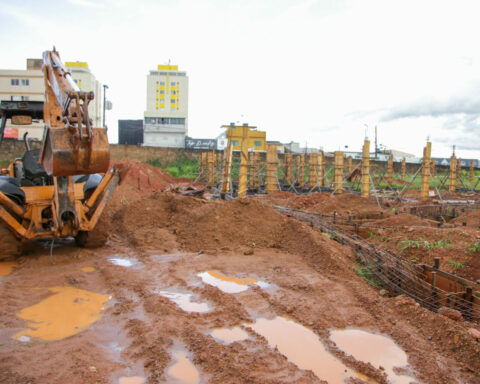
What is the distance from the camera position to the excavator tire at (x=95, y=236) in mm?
8789

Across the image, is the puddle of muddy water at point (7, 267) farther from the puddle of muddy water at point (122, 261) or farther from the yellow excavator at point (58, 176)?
the puddle of muddy water at point (122, 261)

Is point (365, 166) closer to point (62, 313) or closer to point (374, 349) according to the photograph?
point (374, 349)

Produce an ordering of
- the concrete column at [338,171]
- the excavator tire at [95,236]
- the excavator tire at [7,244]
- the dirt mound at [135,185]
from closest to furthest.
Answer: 1. the excavator tire at [7,244]
2. the excavator tire at [95,236]
3. the dirt mound at [135,185]
4. the concrete column at [338,171]

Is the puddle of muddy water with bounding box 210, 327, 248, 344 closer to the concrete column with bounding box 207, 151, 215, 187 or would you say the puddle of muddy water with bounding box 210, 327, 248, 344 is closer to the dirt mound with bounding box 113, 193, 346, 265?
the dirt mound with bounding box 113, 193, 346, 265

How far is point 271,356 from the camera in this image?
4.28 m

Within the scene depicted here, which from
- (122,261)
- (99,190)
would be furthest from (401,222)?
(99,190)

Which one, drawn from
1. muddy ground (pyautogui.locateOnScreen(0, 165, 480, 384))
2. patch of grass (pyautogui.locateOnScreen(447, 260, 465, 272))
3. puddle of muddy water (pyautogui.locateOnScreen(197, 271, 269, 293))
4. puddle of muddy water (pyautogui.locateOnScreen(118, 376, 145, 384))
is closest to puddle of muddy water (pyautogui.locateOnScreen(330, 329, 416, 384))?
muddy ground (pyautogui.locateOnScreen(0, 165, 480, 384))

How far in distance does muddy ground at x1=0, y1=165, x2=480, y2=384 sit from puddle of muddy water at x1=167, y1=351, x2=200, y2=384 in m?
0.02

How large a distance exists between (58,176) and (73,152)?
1.02m

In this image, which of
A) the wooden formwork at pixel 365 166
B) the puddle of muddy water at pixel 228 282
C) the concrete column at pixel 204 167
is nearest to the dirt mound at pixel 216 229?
the puddle of muddy water at pixel 228 282

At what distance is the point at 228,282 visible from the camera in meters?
6.99

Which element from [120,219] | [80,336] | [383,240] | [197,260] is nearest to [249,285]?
[197,260]

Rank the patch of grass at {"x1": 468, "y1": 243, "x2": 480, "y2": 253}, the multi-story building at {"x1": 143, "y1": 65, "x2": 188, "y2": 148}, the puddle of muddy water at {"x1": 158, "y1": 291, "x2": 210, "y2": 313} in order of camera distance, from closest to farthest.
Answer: the puddle of muddy water at {"x1": 158, "y1": 291, "x2": 210, "y2": 313}
the patch of grass at {"x1": 468, "y1": 243, "x2": 480, "y2": 253}
the multi-story building at {"x1": 143, "y1": 65, "x2": 188, "y2": 148}

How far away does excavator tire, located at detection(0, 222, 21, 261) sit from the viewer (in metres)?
7.61
